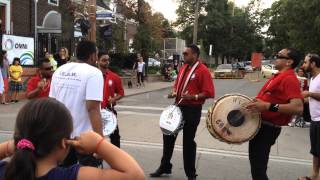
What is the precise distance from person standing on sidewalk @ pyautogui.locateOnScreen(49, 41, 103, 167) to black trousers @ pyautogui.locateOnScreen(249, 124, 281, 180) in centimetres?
166

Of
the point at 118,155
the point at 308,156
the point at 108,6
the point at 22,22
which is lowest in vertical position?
the point at 308,156

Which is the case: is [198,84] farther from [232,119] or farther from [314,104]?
[314,104]

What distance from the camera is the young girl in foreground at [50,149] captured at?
2.14m

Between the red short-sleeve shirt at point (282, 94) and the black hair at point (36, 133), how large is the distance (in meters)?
3.28

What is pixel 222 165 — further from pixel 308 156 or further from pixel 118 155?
pixel 118 155

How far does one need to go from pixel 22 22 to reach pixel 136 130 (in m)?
16.1

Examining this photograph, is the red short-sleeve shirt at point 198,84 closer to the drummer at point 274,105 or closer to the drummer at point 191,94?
the drummer at point 191,94

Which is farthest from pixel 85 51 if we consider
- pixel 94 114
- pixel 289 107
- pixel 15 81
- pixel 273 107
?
pixel 15 81

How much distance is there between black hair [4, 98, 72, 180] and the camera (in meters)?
2.12

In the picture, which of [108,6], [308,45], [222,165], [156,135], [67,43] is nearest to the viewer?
[222,165]

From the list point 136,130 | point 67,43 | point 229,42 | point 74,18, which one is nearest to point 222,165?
point 136,130

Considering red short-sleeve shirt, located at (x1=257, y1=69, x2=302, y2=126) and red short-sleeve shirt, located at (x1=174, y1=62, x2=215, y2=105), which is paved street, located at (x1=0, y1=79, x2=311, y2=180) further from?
red short-sleeve shirt, located at (x1=257, y1=69, x2=302, y2=126)

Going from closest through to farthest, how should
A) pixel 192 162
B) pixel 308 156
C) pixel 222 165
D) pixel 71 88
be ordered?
1. pixel 71 88
2. pixel 192 162
3. pixel 222 165
4. pixel 308 156

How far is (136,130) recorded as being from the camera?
1166 centimetres
